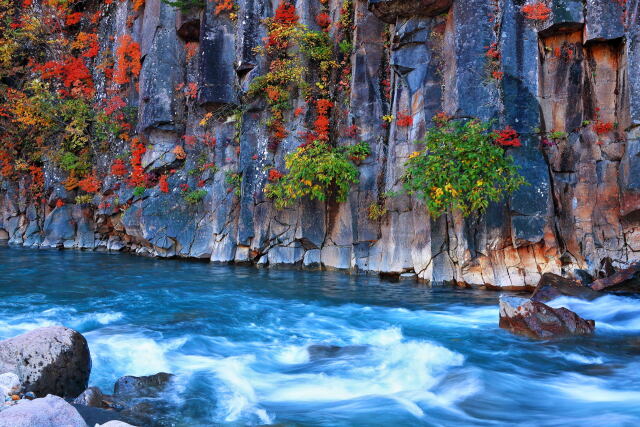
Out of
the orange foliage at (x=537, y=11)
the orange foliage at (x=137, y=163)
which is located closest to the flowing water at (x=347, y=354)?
the orange foliage at (x=537, y=11)

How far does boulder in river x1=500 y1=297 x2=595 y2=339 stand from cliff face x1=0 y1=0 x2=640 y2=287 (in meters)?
3.71

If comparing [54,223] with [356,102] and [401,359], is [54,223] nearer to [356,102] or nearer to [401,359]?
[356,102]

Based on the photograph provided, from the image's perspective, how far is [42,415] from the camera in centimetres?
314

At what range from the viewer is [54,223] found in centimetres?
2156

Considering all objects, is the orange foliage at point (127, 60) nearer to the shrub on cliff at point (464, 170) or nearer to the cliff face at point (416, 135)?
the cliff face at point (416, 135)

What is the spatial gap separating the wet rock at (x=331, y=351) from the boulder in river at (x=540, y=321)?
2.48m

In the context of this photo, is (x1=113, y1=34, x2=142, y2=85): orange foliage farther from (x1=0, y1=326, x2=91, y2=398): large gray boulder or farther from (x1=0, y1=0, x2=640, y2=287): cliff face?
(x1=0, y1=326, x2=91, y2=398): large gray boulder

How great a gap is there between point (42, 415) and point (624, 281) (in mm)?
10011

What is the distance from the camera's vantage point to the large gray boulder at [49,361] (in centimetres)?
434

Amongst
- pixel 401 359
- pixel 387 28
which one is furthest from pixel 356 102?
pixel 401 359

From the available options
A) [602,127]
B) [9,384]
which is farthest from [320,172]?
[9,384]

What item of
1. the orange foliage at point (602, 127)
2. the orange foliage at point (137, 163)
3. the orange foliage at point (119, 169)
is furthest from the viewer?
the orange foliage at point (119, 169)

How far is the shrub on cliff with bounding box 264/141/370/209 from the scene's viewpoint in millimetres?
13336

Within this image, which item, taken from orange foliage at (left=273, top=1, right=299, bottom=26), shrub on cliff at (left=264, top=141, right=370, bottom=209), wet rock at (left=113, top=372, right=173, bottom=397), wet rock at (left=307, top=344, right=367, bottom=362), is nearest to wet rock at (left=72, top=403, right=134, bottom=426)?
wet rock at (left=113, top=372, right=173, bottom=397)
